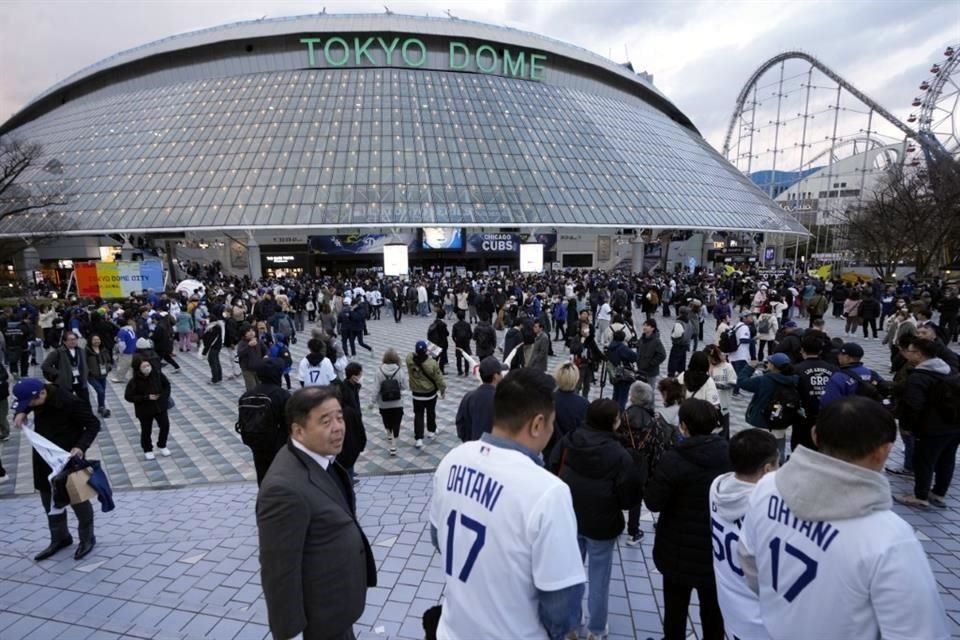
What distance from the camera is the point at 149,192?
35.4 metres

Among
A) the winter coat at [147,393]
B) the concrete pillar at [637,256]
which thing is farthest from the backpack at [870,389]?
the concrete pillar at [637,256]

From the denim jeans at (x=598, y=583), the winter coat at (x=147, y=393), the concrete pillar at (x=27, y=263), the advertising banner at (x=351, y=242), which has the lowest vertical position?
the denim jeans at (x=598, y=583)

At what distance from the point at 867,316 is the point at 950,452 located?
12.5 meters

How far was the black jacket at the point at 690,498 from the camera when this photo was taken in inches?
126

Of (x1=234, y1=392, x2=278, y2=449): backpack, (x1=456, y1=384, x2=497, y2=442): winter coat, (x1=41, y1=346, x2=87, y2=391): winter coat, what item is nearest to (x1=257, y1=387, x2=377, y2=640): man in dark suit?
(x1=456, y1=384, x2=497, y2=442): winter coat

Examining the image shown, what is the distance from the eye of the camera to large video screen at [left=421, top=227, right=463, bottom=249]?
3816 centimetres

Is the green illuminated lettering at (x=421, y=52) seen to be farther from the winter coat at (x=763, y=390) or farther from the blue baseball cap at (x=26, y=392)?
the winter coat at (x=763, y=390)

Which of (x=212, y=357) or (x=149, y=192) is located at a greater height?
(x=149, y=192)

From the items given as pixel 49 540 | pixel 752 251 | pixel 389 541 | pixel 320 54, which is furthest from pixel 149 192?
pixel 752 251

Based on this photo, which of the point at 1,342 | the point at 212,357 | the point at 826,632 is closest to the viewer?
the point at 826,632

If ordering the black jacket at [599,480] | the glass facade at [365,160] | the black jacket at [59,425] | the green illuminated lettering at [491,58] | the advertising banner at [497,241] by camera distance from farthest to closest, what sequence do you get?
the green illuminated lettering at [491,58] → the advertising banner at [497,241] → the glass facade at [365,160] → the black jacket at [59,425] → the black jacket at [599,480]

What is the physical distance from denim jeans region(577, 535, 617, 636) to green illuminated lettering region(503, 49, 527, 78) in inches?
1998

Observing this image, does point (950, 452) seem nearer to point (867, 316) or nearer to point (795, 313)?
point (867, 316)

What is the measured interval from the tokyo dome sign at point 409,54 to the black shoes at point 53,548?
4728 centimetres
